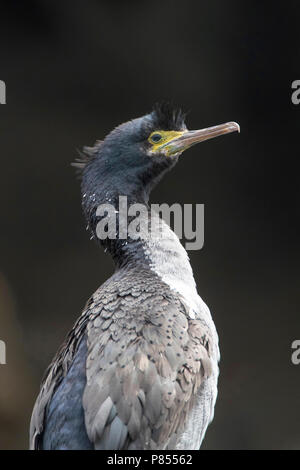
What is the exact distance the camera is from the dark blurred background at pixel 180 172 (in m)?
6.29

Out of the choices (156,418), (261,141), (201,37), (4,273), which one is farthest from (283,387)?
(156,418)

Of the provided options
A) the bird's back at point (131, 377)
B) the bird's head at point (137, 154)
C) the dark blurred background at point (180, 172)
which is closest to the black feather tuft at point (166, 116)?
the bird's head at point (137, 154)

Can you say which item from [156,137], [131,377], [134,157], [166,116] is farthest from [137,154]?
[131,377]

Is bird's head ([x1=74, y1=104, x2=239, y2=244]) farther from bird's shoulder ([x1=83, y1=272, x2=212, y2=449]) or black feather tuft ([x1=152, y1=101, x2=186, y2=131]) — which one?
bird's shoulder ([x1=83, y1=272, x2=212, y2=449])

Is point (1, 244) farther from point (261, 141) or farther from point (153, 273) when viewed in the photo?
point (153, 273)

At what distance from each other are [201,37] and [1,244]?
2.25 meters

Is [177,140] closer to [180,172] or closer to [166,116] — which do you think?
[166,116]

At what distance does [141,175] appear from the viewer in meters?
3.99

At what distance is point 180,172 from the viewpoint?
22.1 ft

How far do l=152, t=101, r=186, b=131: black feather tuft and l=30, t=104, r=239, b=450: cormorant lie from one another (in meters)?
0.12

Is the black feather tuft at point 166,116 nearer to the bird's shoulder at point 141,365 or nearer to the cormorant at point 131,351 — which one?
the cormorant at point 131,351

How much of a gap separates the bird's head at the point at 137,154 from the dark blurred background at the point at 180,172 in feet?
7.87

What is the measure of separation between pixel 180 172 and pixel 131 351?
358 cm
